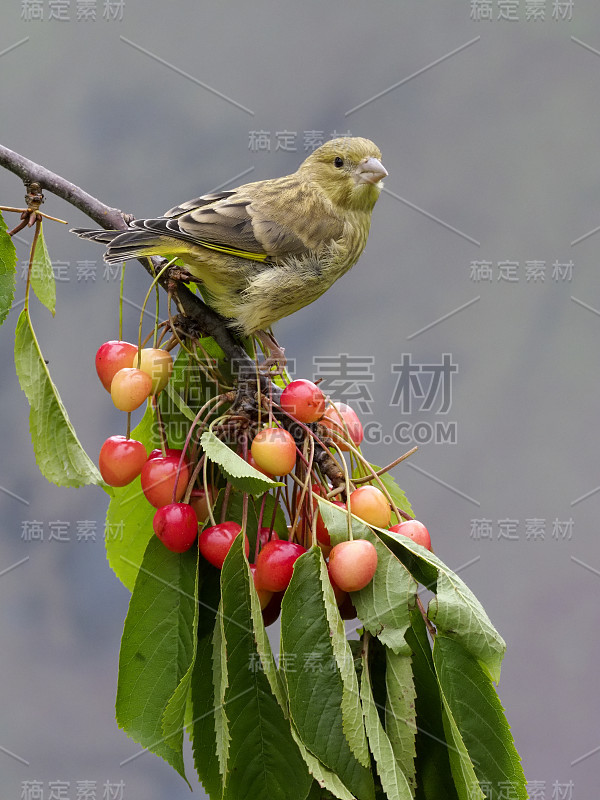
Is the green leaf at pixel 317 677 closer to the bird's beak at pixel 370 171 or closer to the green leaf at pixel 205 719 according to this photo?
the green leaf at pixel 205 719

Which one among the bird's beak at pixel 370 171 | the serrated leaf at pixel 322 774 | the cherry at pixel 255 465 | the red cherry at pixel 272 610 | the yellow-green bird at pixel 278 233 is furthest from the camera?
the bird's beak at pixel 370 171

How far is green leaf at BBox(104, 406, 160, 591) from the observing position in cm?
181

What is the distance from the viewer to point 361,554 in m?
1.41

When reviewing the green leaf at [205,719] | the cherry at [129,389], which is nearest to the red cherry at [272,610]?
the green leaf at [205,719]

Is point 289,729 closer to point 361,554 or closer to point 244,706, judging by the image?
point 244,706

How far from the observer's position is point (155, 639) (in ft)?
5.21

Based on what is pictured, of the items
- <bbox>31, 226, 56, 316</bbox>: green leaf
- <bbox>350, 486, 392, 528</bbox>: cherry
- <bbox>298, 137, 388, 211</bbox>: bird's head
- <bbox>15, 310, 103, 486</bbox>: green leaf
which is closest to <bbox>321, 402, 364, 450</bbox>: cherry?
<bbox>350, 486, 392, 528</bbox>: cherry

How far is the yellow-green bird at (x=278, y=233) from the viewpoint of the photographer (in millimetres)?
2035

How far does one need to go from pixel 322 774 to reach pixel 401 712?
0.58ft

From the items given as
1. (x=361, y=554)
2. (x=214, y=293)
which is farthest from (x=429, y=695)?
(x=214, y=293)

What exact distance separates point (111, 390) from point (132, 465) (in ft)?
0.54

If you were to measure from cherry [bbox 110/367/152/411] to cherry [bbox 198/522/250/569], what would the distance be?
0.31 meters

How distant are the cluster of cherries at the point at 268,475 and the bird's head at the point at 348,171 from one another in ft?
2.68

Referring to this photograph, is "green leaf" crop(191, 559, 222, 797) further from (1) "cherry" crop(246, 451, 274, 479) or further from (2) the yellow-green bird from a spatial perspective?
(2) the yellow-green bird
